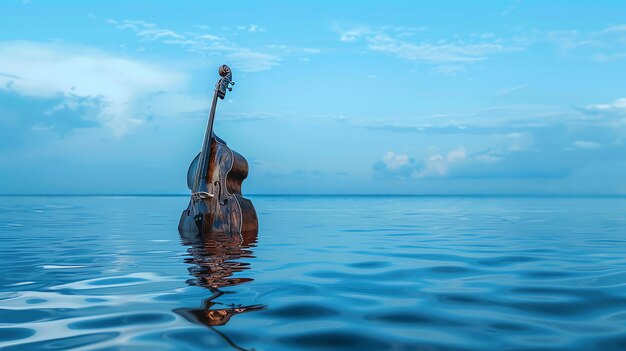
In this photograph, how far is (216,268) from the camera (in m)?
6.38

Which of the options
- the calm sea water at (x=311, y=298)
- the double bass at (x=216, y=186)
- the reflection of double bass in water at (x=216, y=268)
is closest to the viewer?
the calm sea water at (x=311, y=298)

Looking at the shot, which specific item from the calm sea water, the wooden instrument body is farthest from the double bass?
the calm sea water

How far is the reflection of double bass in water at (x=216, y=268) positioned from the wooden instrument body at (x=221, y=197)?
195 millimetres

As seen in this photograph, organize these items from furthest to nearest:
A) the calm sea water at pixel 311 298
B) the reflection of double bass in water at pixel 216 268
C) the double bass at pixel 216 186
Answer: the double bass at pixel 216 186 → the reflection of double bass in water at pixel 216 268 → the calm sea water at pixel 311 298

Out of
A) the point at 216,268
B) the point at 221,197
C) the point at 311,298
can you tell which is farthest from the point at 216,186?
the point at 311,298

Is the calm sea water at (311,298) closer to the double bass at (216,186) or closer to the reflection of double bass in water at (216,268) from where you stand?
the reflection of double bass in water at (216,268)

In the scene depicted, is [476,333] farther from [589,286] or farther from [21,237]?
[21,237]

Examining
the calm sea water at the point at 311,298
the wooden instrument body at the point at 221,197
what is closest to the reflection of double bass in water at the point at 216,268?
the calm sea water at the point at 311,298

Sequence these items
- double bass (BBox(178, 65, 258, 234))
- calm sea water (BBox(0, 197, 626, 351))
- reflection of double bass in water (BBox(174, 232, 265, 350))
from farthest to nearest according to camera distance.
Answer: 1. double bass (BBox(178, 65, 258, 234))
2. reflection of double bass in water (BBox(174, 232, 265, 350))
3. calm sea water (BBox(0, 197, 626, 351))

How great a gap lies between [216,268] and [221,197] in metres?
3.89

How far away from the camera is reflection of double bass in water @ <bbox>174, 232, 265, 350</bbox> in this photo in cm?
390

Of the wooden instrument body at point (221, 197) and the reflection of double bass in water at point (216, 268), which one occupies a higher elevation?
the wooden instrument body at point (221, 197)

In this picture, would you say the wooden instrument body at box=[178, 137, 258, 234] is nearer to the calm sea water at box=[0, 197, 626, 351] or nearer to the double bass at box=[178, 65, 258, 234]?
the double bass at box=[178, 65, 258, 234]

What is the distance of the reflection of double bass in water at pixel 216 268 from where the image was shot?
3898 millimetres
